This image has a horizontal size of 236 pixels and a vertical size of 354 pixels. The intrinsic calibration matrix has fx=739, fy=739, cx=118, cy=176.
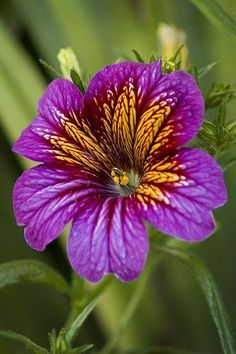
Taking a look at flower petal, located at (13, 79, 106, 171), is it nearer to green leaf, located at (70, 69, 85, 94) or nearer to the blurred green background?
green leaf, located at (70, 69, 85, 94)

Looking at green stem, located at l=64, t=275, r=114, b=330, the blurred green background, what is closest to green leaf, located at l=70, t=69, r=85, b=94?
green stem, located at l=64, t=275, r=114, b=330

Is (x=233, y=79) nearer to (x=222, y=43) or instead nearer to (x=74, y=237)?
(x=222, y=43)

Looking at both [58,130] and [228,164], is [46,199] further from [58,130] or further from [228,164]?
[228,164]

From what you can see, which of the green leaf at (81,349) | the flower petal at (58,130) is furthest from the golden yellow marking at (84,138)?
the green leaf at (81,349)

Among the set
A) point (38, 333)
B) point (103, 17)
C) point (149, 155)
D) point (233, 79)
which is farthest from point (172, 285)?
point (149, 155)

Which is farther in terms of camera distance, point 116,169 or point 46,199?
point 116,169

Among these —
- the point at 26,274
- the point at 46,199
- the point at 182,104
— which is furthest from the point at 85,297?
the point at 182,104

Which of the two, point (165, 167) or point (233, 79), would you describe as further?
point (233, 79)
